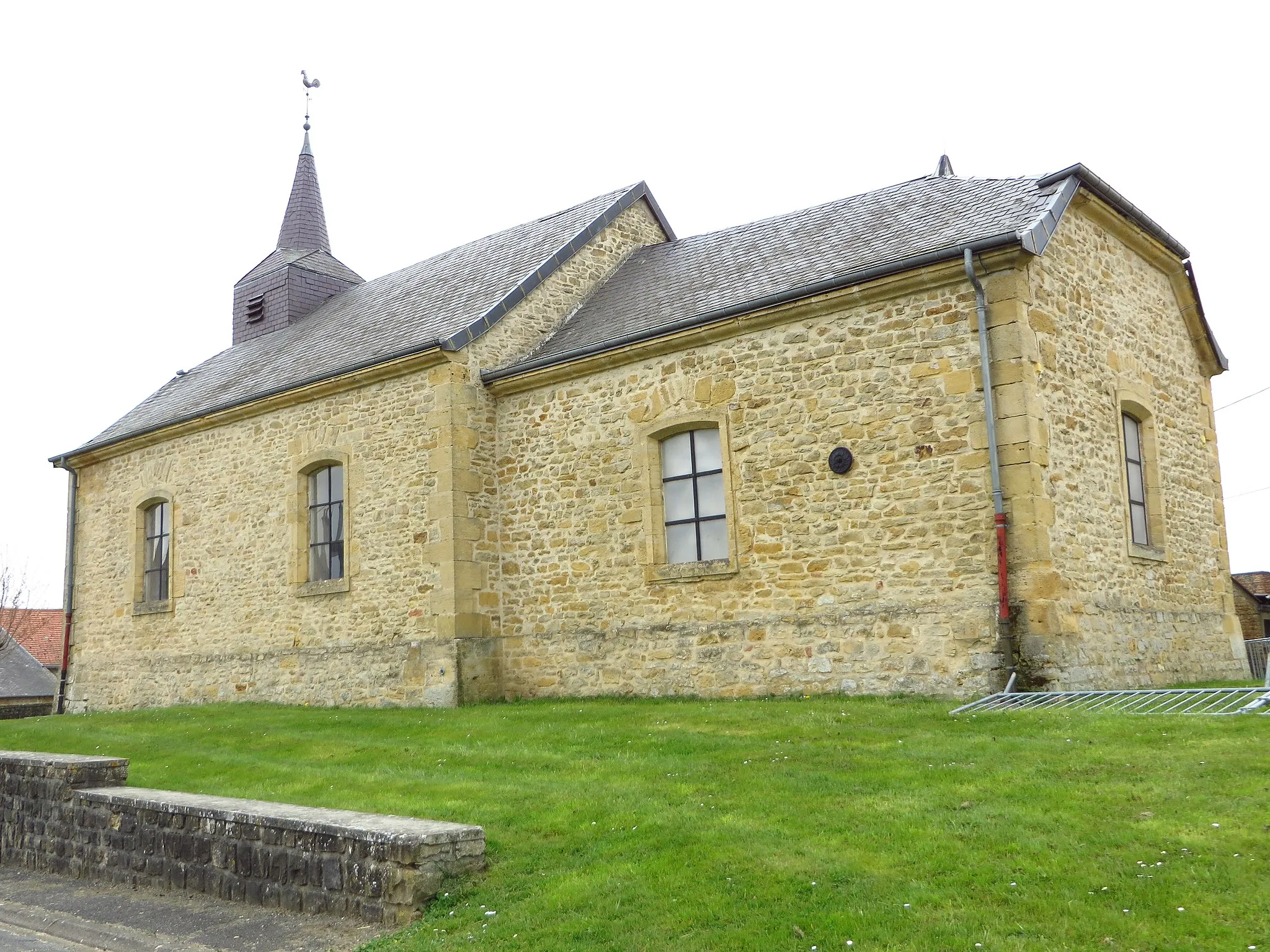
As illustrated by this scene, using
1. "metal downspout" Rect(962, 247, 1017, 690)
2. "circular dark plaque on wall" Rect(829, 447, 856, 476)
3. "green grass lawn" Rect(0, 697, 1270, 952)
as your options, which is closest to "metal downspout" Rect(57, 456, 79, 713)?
"green grass lawn" Rect(0, 697, 1270, 952)

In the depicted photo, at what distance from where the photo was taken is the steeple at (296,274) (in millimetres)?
23234

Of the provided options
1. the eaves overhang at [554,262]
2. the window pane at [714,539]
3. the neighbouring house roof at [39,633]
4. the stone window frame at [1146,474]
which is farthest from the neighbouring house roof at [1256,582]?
the neighbouring house roof at [39,633]

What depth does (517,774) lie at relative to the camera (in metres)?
9.20

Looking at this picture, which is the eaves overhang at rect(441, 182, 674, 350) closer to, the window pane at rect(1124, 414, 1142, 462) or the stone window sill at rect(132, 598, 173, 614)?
the stone window sill at rect(132, 598, 173, 614)

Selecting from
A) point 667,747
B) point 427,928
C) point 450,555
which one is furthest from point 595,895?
point 450,555

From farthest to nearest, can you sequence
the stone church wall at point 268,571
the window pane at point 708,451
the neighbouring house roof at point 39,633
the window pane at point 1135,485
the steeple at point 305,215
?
the neighbouring house roof at point 39,633, the steeple at point 305,215, the stone church wall at point 268,571, the window pane at point 708,451, the window pane at point 1135,485

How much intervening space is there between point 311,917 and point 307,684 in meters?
9.71

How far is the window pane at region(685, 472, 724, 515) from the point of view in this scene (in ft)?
44.4

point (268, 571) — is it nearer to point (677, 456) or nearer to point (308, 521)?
point (308, 521)

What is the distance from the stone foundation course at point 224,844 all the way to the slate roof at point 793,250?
7.55 metres

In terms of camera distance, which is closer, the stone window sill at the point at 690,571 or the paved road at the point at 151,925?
the paved road at the point at 151,925

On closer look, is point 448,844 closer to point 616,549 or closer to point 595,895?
point 595,895

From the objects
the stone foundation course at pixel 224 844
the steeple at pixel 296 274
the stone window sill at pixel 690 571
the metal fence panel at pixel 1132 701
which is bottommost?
the stone foundation course at pixel 224 844

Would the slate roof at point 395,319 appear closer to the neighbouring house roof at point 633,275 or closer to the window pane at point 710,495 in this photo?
the neighbouring house roof at point 633,275
